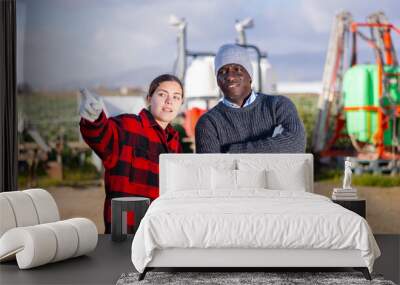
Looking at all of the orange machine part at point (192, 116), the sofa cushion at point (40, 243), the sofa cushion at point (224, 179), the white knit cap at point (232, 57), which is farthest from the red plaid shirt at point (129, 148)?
the sofa cushion at point (40, 243)

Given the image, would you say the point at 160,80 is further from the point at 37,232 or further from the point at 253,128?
the point at 37,232

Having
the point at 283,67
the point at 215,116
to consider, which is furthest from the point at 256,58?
the point at 215,116

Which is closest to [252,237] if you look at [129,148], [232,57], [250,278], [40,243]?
[250,278]

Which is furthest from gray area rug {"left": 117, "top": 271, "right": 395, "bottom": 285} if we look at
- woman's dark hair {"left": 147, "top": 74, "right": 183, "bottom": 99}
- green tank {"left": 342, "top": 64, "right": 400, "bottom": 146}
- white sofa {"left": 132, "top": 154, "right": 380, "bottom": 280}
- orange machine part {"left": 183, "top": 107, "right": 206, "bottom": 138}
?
woman's dark hair {"left": 147, "top": 74, "right": 183, "bottom": 99}

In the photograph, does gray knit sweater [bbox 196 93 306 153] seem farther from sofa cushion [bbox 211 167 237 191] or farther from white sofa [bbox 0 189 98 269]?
white sofa [bbox 0 189 98 269]

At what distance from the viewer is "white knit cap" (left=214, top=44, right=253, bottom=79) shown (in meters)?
7.47

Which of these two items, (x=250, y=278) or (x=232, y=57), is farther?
(x=232, y=57)

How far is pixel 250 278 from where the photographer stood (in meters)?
4.97

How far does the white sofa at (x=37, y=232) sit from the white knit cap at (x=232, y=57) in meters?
2.53

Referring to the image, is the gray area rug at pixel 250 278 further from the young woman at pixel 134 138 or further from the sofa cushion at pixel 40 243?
the young woman at pixel 134 138

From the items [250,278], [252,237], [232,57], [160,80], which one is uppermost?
[232,57]

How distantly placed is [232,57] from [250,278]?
10.4 feet

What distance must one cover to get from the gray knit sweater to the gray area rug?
7.70 feet

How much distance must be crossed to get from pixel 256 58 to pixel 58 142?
2.39 metres
